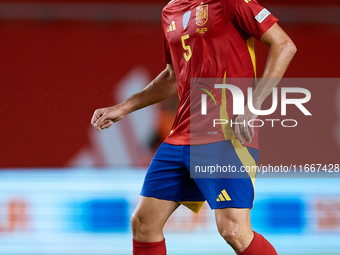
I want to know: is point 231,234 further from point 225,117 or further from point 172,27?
point 172,27

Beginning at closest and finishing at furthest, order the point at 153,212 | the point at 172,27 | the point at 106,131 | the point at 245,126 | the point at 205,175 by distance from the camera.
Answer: the point at 245,126 → the point at 205,175 → the point at 153,212 → the point at 172,27 → the point at 106,131

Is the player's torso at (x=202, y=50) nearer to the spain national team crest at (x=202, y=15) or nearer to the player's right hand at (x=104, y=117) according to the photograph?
the spain national team crest at (x=202, y=15)

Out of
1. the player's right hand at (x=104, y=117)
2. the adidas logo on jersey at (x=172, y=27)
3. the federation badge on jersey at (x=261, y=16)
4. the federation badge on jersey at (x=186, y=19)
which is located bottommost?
the player's right hand at (x=104, y=117)

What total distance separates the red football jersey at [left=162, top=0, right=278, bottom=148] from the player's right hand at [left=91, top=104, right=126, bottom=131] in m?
0.31

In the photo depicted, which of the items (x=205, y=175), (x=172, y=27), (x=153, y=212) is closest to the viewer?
(x=205, y=175)

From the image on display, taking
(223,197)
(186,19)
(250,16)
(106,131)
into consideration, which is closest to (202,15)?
(186,19)

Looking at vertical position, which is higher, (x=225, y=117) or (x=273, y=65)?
(x=273, y=65)

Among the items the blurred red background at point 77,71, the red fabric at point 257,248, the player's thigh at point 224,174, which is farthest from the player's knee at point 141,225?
the blurred red background at point 77,71

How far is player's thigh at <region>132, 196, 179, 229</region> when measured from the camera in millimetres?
1912

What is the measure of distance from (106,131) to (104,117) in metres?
1.99

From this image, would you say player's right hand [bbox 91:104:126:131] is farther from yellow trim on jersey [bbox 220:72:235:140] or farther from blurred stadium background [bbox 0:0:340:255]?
blurred stadium background [bbox 0:0:340:255]

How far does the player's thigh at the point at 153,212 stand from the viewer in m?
1.91

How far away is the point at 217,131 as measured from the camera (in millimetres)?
1836

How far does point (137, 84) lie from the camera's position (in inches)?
161
